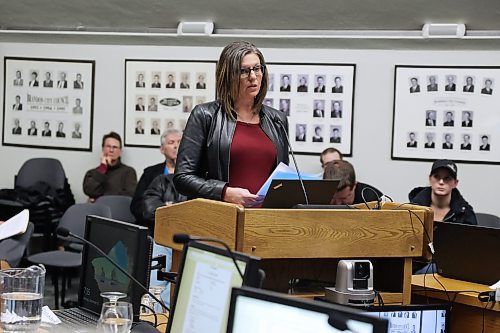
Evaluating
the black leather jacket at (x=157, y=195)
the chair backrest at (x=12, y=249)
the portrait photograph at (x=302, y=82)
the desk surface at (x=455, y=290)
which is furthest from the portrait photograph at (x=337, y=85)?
the desk surface at (x=455, y=290)

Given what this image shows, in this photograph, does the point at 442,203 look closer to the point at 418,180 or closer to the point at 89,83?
the point at 418,180

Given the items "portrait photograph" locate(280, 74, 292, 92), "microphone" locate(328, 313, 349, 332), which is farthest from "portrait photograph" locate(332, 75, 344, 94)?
"microphone" locate(328, 313, 349, 332)

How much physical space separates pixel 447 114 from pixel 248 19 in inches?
74.6

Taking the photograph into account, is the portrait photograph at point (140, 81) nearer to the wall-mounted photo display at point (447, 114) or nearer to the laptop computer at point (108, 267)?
the wall-mounted photo display at point (447, 114)

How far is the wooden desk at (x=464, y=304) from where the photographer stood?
314cm

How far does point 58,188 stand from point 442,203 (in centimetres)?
394

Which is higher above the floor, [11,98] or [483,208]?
[11,98]

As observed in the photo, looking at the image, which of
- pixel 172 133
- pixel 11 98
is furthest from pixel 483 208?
pixel 11 98

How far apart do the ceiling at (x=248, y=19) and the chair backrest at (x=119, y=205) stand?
5.29ft

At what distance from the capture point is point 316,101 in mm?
7539

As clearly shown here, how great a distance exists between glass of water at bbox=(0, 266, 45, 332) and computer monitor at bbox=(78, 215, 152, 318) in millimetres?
247

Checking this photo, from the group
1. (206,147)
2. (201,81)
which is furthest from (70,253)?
(206,147)

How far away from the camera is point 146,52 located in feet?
26.2

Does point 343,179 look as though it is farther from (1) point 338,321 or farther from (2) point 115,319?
(1) point 338,321
